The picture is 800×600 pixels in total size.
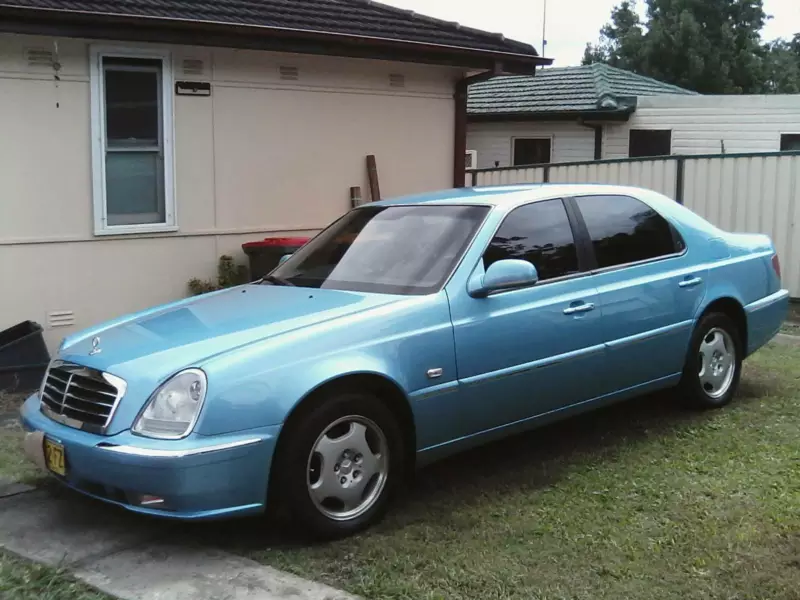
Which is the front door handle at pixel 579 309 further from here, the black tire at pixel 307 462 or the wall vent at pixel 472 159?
the wall vent at pixel 472 159

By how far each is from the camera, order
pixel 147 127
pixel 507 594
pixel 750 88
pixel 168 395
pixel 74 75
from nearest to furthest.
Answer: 1. pixel 507 594
2. pixel 168 395
3. pixel 74 75
4. pixel 147 127
5. pixel 750 88

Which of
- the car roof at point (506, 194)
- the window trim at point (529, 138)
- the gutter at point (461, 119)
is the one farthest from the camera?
the window trim at point (529, 138)

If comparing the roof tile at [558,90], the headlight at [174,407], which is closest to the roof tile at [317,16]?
the headlight at [174,407]

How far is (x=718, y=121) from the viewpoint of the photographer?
1744 cm

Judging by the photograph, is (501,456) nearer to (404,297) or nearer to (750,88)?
(404,297)

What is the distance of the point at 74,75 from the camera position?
838cm

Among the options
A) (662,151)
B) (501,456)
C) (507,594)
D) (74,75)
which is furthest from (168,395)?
(662,151)

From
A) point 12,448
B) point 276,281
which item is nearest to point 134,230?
point 12,448

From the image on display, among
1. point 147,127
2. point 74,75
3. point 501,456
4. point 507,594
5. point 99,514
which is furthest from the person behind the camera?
point 147,127

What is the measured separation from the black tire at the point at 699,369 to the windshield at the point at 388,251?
194 cm

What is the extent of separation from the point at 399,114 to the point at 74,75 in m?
3.72

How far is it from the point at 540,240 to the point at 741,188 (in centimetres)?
707

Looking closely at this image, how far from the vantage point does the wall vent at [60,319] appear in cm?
839

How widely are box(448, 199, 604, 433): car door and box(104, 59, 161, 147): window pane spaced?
15.3 feet
